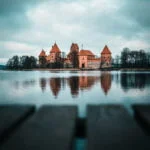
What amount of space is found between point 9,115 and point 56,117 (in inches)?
31.6

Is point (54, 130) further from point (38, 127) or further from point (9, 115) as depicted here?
point (9, 115)

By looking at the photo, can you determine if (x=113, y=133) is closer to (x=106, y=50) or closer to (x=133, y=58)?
(x=133, y=58)

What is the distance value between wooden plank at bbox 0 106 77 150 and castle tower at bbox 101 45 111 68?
118 m

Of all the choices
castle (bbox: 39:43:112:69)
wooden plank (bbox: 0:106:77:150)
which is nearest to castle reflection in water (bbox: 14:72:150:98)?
wooden plank (bbox: 0:106:77:150)

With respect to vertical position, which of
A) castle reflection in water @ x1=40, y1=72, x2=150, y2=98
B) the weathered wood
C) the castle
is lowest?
castle reflection in water @ x1=40, y1=72, x2=150, y2=98

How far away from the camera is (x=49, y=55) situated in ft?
456

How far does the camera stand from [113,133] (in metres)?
2.25

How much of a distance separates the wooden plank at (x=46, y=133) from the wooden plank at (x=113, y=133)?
23cm

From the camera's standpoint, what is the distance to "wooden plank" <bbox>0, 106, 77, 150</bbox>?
6.18ft

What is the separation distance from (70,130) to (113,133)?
476 millimetres

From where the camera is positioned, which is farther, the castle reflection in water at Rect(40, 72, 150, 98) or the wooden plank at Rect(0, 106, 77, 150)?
the castle reflection in water at Rect(40, 72, 150, 98)

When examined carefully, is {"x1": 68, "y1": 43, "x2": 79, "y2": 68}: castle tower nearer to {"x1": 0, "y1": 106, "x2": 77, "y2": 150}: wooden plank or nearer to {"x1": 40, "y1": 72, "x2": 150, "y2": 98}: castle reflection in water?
{"x1": 40, "y1": 72, "x2": 150, "y2": 98}: castle reflection in water

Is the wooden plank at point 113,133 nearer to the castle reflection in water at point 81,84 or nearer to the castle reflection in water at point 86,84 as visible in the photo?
the castle reflection in water at point 81,84

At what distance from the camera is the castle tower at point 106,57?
399 feet
